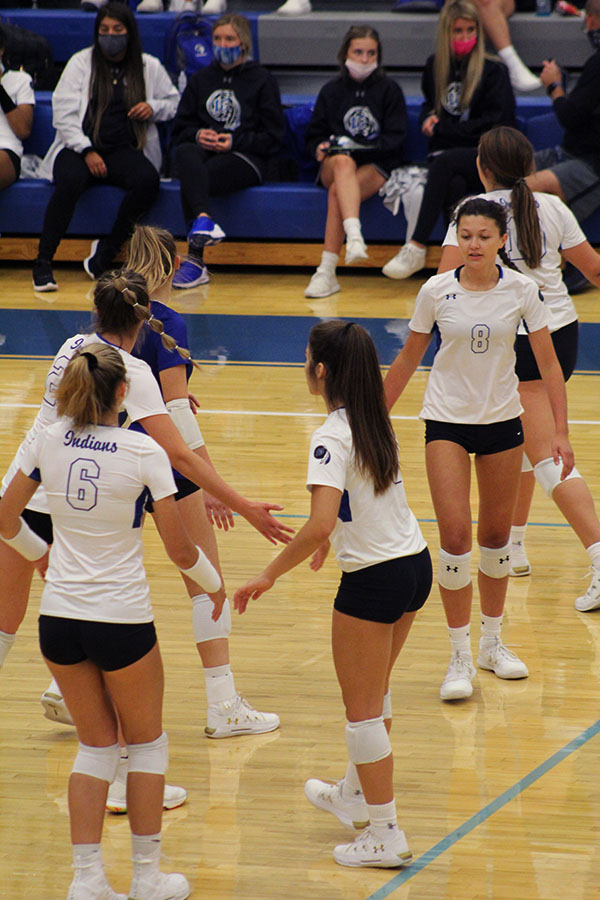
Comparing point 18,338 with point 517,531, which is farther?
point 18,338

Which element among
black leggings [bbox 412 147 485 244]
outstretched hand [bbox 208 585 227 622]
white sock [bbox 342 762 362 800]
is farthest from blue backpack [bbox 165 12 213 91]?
white sock [bbox 342 762 362 800]

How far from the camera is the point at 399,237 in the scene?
8258mm

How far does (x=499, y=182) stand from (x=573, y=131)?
13.8 feet

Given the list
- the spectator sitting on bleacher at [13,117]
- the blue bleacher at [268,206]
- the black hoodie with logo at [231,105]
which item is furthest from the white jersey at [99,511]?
the spectator sitting on bleacher at [13,117]

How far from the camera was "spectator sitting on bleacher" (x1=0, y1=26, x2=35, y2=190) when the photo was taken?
27.3 ft

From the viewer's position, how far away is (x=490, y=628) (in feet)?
11.7

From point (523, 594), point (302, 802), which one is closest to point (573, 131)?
point (523, 594)

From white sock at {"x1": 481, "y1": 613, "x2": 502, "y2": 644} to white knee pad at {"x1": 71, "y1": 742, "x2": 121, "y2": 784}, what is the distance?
144 cm

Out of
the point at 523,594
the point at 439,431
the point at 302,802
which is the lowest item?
the point at 523,594

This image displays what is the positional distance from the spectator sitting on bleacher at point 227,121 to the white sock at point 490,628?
4.92m

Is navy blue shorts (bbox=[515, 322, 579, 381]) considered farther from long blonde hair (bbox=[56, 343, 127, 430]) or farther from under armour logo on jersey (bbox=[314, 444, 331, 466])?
long blonde hair (bbox=[56, 343, 127, 430])

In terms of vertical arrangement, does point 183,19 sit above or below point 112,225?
above

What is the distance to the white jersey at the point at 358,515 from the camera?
2.53 m

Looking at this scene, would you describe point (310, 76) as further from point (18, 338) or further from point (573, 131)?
point (18, 338)
